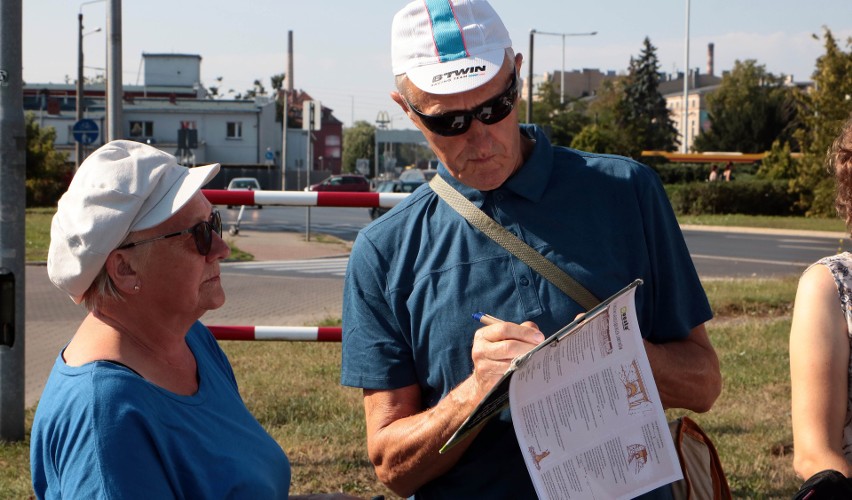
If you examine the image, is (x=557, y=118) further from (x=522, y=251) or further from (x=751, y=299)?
(x=522, y=251)

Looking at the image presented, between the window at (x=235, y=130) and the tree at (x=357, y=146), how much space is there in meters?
42.9

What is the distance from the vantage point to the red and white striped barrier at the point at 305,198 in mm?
4850

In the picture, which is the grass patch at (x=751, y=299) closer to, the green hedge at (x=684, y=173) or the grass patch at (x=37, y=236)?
the grass patch at (x=37, y=236)

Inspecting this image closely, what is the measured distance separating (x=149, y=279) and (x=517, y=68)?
3.30 feet

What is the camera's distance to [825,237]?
27.7 meters

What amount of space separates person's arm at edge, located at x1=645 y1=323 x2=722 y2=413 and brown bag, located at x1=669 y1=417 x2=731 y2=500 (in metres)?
0.06

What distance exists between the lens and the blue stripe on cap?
224 centimetres

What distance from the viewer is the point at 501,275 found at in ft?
7.50

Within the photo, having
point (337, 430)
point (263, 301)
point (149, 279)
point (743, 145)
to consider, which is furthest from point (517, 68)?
point (743, 145)

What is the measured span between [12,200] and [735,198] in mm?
34112

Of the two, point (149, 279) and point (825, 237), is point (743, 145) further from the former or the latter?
point (149, 279)

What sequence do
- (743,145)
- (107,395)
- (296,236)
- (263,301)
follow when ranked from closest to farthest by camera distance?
(107,395) → (263,301) → (296,236) → (743,145)

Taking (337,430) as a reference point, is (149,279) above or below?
above

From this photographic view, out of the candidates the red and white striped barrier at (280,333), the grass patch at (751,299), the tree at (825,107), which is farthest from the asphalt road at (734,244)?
the red and white striped barrier at (280,333)
